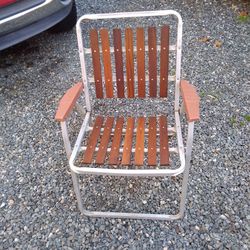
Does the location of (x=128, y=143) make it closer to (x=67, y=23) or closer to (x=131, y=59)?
(x=131, y=59)

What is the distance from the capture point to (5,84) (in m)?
3.41

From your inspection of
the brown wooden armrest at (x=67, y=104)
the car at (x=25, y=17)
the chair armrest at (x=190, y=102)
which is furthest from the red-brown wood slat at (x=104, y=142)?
the car at (x=25, y=17)

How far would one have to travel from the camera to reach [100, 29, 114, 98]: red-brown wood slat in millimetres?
2068

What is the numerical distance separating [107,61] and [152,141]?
2.01 ft

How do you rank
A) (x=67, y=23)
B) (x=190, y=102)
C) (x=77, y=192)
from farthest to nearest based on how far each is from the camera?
(x=67, y=23) < (x=77, y=192) < (x=190, y=102)

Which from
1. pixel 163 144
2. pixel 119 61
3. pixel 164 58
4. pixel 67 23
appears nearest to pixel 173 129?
pixel 163 144

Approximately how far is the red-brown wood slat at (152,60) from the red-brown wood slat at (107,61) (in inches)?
10.5

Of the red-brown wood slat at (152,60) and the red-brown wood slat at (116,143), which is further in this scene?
the red-brown wood slat at (152,60)

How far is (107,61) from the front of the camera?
2.12 metres

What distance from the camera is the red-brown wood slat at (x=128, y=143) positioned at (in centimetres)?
185

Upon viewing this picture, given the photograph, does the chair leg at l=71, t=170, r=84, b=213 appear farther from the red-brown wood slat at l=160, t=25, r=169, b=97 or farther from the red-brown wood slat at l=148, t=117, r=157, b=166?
the red-brown wood slat at l=160, t=25, r=169, b=97

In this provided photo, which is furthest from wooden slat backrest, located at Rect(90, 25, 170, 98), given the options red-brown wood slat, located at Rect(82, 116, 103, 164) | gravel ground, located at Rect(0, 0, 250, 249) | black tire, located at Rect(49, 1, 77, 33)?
black tire, located at Rect(49, 1, 77, 33)

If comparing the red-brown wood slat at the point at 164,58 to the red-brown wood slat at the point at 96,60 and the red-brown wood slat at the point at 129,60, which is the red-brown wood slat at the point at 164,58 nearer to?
the red-brown wood slat at the point at 129,60

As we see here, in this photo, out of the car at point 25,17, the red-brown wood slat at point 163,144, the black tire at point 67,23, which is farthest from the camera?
the black tire at point 67,23
